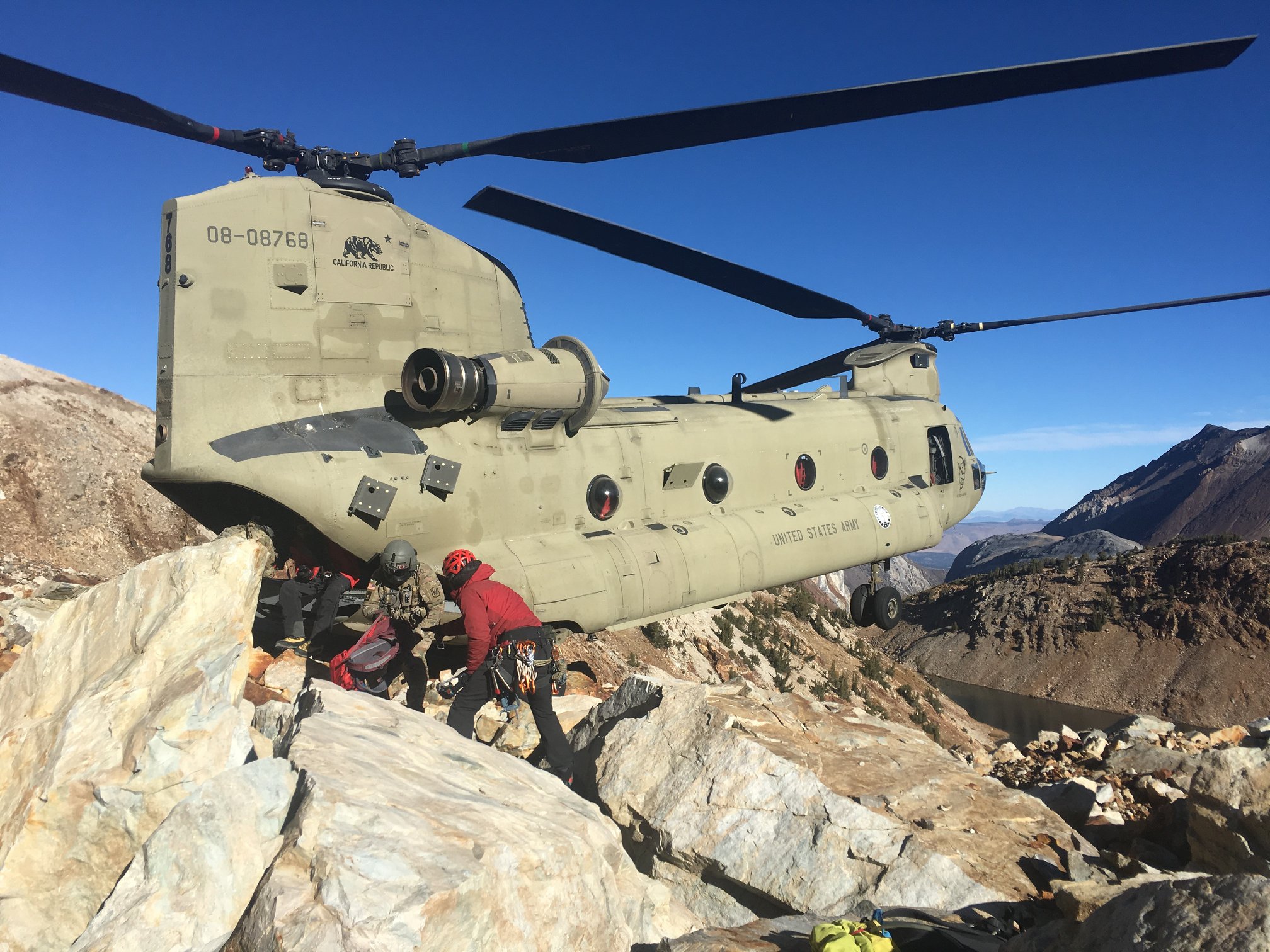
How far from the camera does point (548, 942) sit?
11.5 feet

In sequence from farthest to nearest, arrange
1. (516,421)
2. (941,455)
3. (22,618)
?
(941,455) → (22,618) → (516,421)

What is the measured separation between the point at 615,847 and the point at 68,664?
149 inches

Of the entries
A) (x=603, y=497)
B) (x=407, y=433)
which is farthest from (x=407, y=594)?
(x=603, y=497)

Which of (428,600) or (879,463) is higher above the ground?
(879,463)

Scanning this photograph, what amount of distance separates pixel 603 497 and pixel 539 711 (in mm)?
3178

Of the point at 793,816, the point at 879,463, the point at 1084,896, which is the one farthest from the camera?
the point at 879,463

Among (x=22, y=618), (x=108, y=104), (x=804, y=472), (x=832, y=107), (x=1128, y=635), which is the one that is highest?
(x=832, y=107)

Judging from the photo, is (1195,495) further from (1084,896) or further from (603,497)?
(1084,896)

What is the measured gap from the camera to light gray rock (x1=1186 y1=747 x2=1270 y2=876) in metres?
5.02

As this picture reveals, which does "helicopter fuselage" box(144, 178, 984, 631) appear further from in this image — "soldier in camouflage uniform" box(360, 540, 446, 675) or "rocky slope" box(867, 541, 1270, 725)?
"rocky slope" box(867, 541, 1270, 725)

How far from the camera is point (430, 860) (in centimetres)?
329

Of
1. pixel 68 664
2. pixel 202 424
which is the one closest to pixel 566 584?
pixel 202 424

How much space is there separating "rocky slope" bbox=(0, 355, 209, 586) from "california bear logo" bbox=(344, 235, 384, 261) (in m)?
9.35

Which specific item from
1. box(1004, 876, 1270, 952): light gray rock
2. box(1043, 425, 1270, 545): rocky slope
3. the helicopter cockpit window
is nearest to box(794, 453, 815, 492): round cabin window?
the helicopter cockpit window
